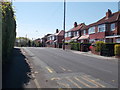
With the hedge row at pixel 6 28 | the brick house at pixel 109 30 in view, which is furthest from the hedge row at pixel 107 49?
the hedge row at pixel 6 28

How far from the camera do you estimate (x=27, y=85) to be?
6.03 metres

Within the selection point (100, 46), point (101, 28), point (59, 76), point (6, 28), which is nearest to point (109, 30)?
point (101, 28)

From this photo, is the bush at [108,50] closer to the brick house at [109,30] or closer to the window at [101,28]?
the brick house at [109,30]

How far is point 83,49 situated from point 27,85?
82.3 feet

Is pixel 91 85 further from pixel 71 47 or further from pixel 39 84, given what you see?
pixel 71 47

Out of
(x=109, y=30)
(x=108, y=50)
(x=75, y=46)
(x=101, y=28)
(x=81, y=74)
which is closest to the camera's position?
(x=81, y=74)

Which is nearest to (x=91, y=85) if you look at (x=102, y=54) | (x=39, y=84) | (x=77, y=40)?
(x=39, y=84)

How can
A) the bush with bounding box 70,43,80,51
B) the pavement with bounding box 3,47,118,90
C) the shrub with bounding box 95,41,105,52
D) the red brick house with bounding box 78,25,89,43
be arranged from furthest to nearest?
the red brick house with bounding box 78,25,89,43 < the bush with bounding box 70,43,80,51 < the shrub with bounding box 95,41,105,52 < the pavement with bounding box 3,47,118,90

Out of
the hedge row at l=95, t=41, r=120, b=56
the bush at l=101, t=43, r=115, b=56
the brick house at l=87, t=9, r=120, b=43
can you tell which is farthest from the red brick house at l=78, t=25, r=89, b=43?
the bush at l=101, t=43, r=115, b=56

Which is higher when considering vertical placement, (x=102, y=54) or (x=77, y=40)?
(x=77, y=40)

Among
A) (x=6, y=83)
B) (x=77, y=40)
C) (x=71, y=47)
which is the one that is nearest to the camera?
(x=6, y=83)

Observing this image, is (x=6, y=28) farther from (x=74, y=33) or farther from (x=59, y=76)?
(x=74, y=33)

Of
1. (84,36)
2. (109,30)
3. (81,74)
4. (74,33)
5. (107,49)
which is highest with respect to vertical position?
(74,33)

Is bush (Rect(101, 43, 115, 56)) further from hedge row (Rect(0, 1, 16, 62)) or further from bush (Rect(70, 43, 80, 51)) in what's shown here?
hedge row (Rect(0, 1, 16, 62))
